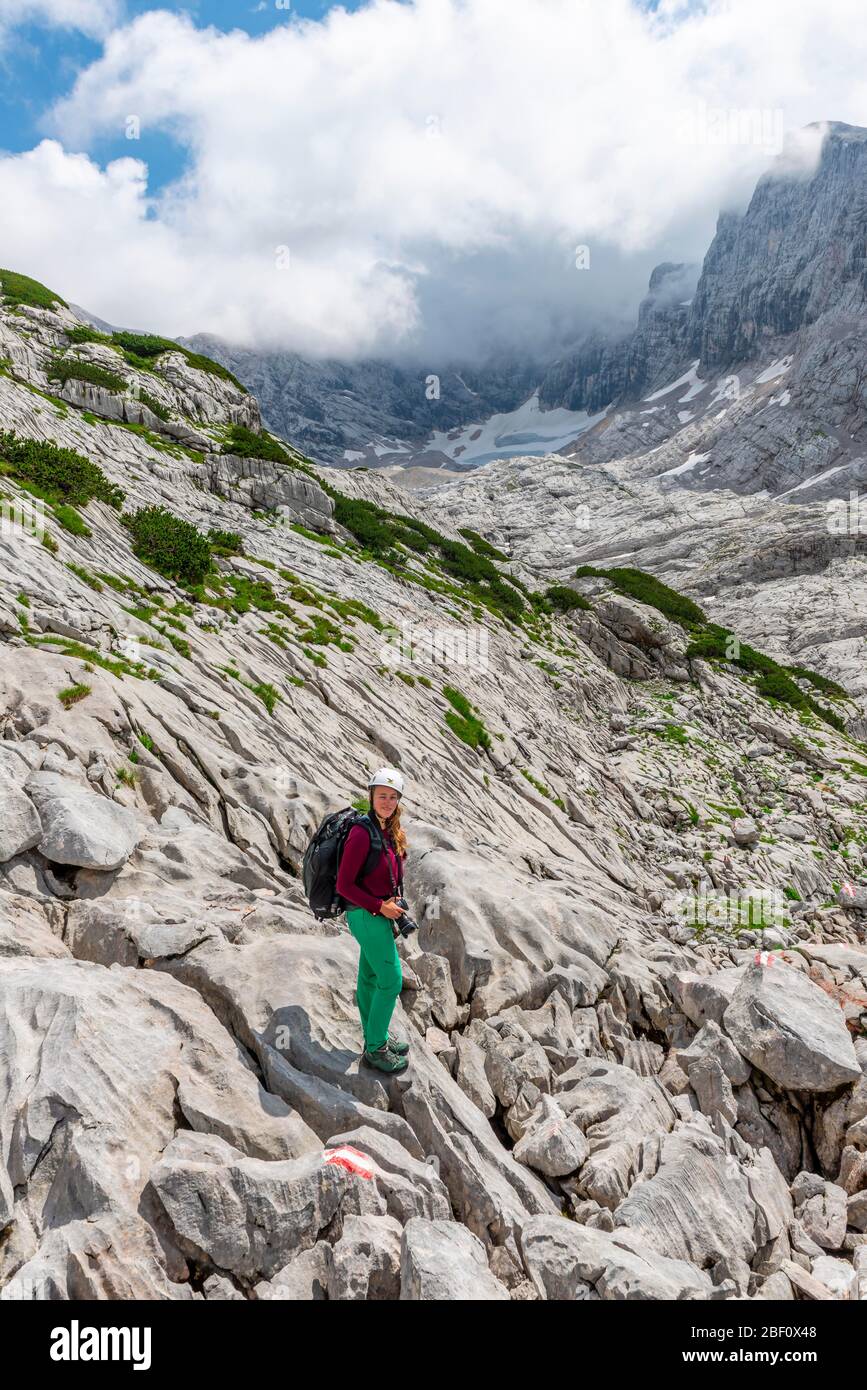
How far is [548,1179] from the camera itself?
28.1 feet

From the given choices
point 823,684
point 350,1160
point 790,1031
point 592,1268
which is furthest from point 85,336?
point 592,1268

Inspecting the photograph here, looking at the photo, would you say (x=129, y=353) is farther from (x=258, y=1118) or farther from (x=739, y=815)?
(x=258, y=1118)

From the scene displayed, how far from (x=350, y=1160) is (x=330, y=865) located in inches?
112

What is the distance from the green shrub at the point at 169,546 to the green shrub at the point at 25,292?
1535 inches

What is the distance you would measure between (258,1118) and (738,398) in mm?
205778

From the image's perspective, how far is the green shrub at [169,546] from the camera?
25.6 metres

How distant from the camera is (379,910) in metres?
7.64

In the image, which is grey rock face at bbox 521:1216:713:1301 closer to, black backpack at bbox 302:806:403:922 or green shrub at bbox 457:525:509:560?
black backpack at bbox 302:806:403:922

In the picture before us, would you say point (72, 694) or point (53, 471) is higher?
point (53, 471)

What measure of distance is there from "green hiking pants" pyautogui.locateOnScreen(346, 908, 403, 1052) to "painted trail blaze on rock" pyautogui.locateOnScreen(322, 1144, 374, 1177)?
4.44 ft

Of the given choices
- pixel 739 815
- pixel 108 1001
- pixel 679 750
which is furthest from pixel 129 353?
pixel 108 1001

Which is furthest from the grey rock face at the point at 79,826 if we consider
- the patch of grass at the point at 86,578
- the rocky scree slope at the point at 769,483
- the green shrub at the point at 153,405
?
the rocky scree slope at the point at 769,483

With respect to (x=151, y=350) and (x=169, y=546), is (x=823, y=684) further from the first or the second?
(x=151, y=350)
